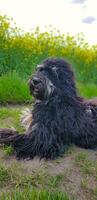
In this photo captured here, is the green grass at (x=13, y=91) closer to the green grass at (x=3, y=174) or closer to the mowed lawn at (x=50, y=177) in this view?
the mowed lawn at (x=50, y=177)

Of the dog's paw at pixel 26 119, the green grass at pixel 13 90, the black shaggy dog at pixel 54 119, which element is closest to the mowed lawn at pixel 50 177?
the black shaggy dog at pixel 54 119

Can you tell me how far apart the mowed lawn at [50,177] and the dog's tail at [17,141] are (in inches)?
2.9

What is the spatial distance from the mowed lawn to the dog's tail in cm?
7

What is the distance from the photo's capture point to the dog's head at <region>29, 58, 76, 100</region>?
622 centimetres

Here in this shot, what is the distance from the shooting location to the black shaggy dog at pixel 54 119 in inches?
246

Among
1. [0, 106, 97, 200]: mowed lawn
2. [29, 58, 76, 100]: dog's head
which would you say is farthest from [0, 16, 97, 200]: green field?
[29, 58, 76, 100]: dog's head

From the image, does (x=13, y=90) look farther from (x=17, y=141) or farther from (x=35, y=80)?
(x=35, y=80)

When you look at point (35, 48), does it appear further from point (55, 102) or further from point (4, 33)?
point (55, 102)

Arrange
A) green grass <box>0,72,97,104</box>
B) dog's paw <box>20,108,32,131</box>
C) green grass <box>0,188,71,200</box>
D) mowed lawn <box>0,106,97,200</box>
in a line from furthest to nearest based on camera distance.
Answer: green grass <box>0,72,97,104</box>
dog's paw <box>20,108,32,131</box>
mowed lawn <box>0,106,97,200</box>
green grass <box>0,188,71,200</box>

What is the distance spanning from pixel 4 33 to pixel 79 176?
704 cm

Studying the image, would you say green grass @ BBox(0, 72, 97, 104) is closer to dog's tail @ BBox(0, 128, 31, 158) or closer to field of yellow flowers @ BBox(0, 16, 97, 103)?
field of yellow flowers @ BBox(0, 16, 97, 103)

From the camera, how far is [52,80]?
20.7 feet

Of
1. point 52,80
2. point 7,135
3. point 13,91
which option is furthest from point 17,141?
point 13,91

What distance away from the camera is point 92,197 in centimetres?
570
